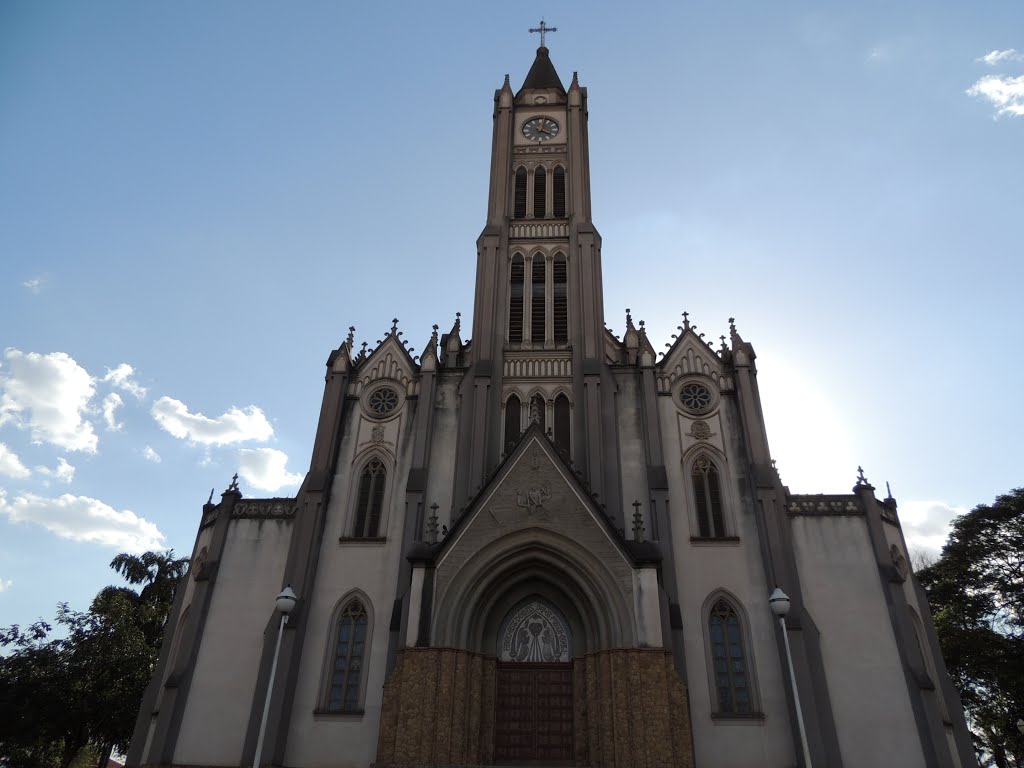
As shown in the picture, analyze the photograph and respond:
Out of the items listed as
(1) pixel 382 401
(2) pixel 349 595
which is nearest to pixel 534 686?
(2) pixel 349 595

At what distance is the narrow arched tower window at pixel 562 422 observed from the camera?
83.9 feet

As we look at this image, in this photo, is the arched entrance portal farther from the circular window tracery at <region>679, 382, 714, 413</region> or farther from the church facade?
the circular window tracery at <region>679, 382, 714, 413</region>

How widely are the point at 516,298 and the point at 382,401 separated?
23.7 ft

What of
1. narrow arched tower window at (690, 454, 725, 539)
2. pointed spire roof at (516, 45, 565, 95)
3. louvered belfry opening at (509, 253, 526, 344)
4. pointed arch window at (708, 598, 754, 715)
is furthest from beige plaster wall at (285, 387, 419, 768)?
pointed spire roof at (516, 45, 565, 95)

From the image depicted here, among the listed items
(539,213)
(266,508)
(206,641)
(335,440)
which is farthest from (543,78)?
(206,641)

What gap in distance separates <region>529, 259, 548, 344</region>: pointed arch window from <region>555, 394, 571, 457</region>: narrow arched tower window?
9.58 feet

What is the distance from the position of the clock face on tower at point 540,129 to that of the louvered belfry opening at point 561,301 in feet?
26.9

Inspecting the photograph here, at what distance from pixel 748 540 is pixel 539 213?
→ 17332 millimetres

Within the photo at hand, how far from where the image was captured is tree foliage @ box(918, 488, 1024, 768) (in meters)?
30.8

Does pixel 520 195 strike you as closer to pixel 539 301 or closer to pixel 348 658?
pixel 539 301

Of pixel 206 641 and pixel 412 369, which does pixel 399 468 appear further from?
pixel 206 641

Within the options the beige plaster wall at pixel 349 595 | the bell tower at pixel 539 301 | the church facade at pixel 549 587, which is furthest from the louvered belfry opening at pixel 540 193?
the beige plaster wall at pixel 349 595

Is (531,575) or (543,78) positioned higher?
(543,78)

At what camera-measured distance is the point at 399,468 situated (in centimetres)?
2552
